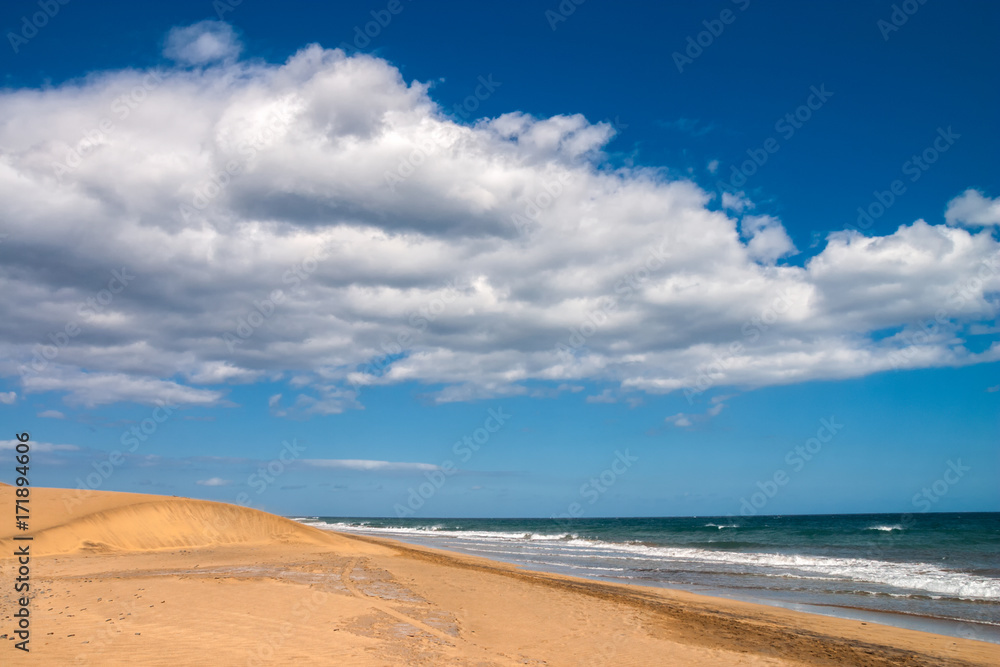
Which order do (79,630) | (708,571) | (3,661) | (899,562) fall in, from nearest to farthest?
(3,661)
(79,630)
(708,571)
(899,562)

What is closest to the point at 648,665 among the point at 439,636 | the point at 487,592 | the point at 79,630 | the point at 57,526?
the point at 439,636

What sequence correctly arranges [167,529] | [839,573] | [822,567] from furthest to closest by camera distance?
[167,529], [822,567], [839,573]

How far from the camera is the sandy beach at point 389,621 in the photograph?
31.6 feet

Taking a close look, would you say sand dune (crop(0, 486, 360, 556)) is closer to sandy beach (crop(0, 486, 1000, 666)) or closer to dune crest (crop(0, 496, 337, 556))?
dune crest (crop(0, 496, 337, 556))

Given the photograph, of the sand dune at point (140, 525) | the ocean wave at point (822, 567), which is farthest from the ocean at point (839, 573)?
the sand dune at point (140, 525)

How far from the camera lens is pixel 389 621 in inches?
493

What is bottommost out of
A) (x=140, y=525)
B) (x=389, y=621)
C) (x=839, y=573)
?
(x=839, y=573)

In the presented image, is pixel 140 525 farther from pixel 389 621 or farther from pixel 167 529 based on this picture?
pixel 389 621

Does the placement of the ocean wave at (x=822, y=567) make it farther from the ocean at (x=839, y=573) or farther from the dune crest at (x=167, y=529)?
the dune crest at (x=167, y=529)

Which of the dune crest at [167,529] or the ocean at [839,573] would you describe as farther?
the dune crest at [167,529]

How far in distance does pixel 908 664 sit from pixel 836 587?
12561 mm

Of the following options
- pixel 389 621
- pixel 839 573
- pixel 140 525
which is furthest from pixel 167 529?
pixel 839 573

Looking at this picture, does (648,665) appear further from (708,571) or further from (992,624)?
(708,571)

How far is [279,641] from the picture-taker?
10.0m
